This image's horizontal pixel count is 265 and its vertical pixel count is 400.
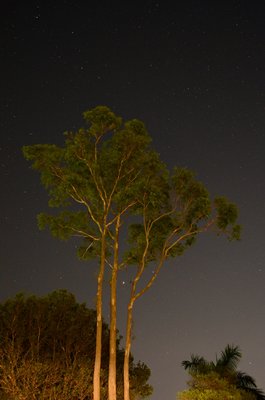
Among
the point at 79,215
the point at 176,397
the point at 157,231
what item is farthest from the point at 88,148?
the point at 176,397

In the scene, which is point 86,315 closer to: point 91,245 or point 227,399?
point 91,245

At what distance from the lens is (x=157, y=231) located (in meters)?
23.7

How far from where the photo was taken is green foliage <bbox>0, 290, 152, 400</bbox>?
2253 centimetres

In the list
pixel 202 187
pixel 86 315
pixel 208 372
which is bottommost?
pixel 208 372

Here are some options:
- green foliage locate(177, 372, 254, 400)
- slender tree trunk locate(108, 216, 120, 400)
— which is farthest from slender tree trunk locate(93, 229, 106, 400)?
green foliage locate(177, 372, 254, 400)

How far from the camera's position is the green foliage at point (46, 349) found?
22531mm

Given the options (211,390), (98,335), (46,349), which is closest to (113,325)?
(98,335)

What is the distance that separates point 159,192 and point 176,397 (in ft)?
27.5

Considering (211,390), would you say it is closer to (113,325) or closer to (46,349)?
(113,325)

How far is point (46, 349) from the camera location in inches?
929

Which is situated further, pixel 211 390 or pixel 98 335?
pixel 211 390

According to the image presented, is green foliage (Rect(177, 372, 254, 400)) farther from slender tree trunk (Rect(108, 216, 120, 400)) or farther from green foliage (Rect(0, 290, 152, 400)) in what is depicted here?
slender tree trunk (Rect(108, 216, 120, 400))

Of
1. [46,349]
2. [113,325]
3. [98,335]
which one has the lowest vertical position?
[98,335]

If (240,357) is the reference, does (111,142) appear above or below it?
above
